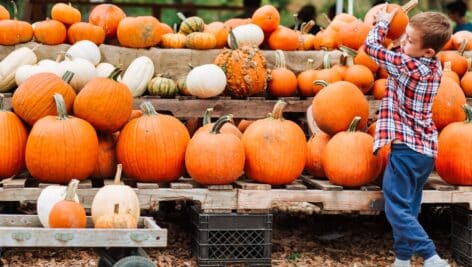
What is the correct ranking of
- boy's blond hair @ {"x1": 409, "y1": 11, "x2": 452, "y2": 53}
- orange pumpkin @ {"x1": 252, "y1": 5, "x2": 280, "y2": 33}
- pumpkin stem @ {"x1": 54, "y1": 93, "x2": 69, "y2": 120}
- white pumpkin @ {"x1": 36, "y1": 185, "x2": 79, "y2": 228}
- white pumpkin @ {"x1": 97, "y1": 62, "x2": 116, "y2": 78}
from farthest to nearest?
orange pumpkin @ {"x1": 252, "y1": 5, "x2": 280, "y2": 33} → white pumpkin @ {"x1": 97, "y1": 62, "x2": 116, "y2": 78} → pumpkin stem @ {"x1": 54, "y1": 93, "x2": 69, "y2": 120} → boy's blond hair @ {"x1": 409, "y1": 11, "x2": 452, "y2": 53} → white pumpkin @ {"x1": 36, "y1": 185, "x2": 79, "y2": 228}

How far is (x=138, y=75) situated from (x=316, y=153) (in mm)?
1418

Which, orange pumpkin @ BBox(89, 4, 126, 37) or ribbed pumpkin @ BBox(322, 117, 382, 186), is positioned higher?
orange pumpkin @ BBox(89, 4, 126, 37)

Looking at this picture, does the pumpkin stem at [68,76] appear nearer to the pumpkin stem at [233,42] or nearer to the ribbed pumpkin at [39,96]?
the ribbed pumpkin at [39,96]

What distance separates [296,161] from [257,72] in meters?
1.06

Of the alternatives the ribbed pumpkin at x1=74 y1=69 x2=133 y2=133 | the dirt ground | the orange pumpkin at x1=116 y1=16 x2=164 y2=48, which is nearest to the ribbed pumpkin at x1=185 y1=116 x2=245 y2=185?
the ribbed pumpkin at x1=74 y1=69 x2=133 y2=133

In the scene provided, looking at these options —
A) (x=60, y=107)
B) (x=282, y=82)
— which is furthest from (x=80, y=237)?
(x=282, y=82)

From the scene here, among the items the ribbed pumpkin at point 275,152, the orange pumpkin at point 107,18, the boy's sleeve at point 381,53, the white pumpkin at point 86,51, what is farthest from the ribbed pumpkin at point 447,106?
the orange pumpkin at point 107,18

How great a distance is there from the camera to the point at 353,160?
5.07 metres

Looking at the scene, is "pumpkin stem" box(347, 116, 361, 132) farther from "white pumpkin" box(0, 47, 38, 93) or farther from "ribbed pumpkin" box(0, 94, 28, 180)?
"white pumpkin" box(0, 47, 38, 93)

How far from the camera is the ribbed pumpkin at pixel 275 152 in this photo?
508 centimetres

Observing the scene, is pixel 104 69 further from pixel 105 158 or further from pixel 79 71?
pixel 105 158

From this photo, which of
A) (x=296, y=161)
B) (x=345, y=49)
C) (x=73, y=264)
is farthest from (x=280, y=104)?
(x=73, y=264)

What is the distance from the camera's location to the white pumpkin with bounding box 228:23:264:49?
6.46m

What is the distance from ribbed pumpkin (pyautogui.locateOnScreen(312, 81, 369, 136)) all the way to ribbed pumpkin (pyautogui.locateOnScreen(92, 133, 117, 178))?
131 cm
